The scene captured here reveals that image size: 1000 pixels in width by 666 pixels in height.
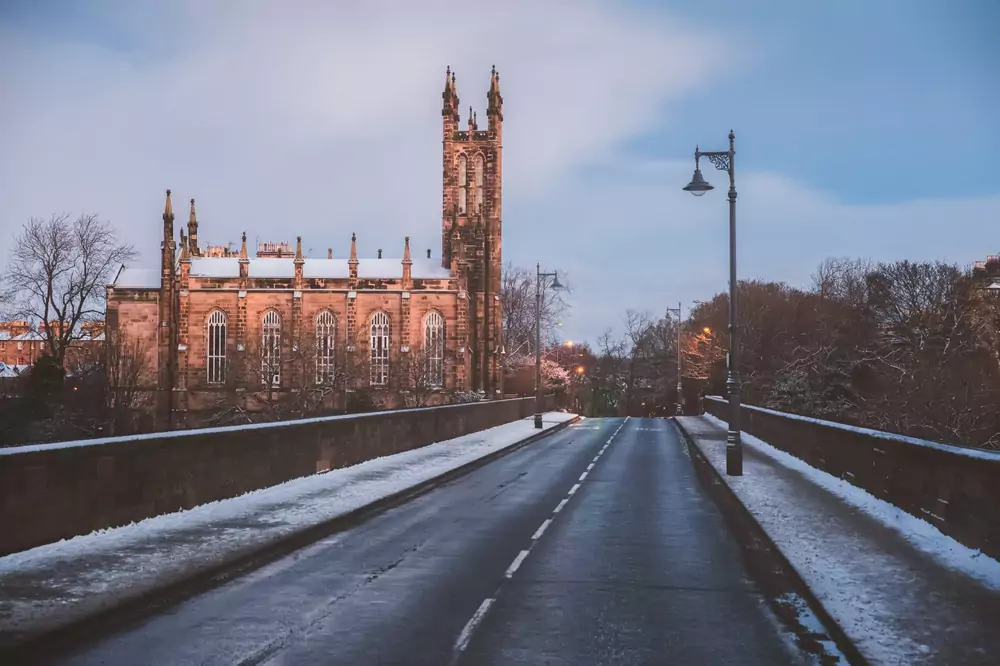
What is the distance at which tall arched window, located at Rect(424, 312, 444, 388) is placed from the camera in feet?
263

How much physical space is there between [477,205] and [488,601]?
7665cm

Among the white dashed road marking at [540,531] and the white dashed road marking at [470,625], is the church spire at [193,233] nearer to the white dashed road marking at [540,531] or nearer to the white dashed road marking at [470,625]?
the white dashed road marking at [540,531]

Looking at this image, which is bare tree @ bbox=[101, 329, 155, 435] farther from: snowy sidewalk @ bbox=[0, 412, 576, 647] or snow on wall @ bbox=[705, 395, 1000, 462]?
snow on wall @ bbox=[705, 395, 1000, 462]

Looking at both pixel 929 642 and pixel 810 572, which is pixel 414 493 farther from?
pixel 929 642

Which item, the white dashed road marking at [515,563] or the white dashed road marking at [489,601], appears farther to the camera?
the white dashed road marking at [515,563]

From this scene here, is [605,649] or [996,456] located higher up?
[996,456]

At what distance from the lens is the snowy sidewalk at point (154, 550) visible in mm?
8422

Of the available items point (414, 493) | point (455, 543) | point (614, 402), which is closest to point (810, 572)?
point (455, 543)

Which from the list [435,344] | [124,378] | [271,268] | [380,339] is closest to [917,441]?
[124,378]

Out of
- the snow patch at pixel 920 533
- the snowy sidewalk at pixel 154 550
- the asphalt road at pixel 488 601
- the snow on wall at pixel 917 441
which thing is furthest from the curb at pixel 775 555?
the snowy sidewalk at pixel 154 550

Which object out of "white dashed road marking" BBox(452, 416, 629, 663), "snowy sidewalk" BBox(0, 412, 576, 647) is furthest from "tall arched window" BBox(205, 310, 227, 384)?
"white dashed road marking" BBox(452, 416, 629, 663)

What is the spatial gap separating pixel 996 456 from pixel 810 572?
2538mm

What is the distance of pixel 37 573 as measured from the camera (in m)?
9.74

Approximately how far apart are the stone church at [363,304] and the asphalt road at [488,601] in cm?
6566
